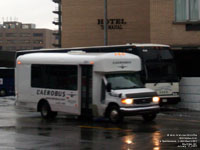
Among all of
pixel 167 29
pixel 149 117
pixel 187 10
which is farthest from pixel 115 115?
pixel 187 10

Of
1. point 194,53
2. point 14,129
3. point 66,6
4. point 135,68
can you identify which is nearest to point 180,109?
point 194,53

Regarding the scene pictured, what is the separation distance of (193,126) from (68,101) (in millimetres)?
5363

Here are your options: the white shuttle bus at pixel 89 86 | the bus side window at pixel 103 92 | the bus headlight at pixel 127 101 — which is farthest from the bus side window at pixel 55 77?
the bus headlight at pixel 127 101

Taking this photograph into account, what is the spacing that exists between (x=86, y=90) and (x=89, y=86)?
8.4 inches

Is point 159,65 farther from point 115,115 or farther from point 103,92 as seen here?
point 115,115

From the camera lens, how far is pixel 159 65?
24312mm

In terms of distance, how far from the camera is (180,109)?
25469mm

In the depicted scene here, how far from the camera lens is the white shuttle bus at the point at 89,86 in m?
18.0

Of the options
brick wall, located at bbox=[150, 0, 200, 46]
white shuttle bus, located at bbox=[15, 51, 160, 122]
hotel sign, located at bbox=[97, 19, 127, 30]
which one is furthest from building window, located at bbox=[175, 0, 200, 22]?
hotel sign, located at bbox=[97, 19, 127, 30]

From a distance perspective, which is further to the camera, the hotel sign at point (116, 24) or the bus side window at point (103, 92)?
the hotel sign at point (116, 24)

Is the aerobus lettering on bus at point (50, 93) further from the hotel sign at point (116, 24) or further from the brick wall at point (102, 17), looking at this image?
the hotel sign at point (116, 24)

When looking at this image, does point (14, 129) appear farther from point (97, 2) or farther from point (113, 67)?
point (97, 2)

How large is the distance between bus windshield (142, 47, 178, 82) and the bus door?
5.23 m

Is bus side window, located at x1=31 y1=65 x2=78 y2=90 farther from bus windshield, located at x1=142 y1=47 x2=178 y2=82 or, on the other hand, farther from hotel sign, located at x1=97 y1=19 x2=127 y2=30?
hotel sign, located at x1=97 y1=19 x2=127 y2=30
